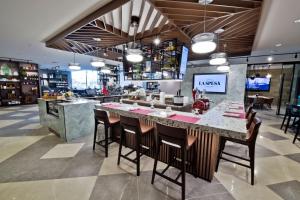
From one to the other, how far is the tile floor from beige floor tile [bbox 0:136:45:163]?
2 centimetres

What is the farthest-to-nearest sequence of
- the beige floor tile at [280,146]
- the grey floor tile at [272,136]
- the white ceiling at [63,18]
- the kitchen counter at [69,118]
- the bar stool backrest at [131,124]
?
1. the grey floor tile at [272,136]
2. the kitchen counter at [69,118]
3. the beige floor tile at [280,146]
4. the white ceiling at [63,18]
5. the bar stool backrest at [131,124]

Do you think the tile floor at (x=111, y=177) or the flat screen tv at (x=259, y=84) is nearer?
the tile floor at (x=111, y=177)

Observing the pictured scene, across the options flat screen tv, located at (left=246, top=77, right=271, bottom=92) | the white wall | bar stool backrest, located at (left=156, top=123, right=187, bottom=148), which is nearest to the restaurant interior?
bar stool backrest, located at (left=156, top=123, right=187, bottom=148)

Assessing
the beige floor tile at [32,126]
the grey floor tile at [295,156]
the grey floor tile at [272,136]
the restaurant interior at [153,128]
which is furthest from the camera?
the beige floor tile at [32,126]

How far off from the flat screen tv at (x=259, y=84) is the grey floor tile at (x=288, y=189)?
30.0 feet

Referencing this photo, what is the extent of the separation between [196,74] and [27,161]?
24.5 feet

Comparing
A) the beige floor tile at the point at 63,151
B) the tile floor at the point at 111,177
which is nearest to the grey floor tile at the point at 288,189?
the tile floor at the point at 111,177

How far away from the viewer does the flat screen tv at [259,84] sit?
32.3ft

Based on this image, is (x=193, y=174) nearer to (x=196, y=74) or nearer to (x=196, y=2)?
(x=196, y=2)

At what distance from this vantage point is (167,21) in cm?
324

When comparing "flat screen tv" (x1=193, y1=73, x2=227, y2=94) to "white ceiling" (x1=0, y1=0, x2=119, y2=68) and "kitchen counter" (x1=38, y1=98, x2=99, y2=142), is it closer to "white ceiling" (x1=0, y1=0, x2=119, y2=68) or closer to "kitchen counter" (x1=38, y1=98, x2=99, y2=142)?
"kitchen counter" (x1=38, y1=98, x2=99, y2=142)

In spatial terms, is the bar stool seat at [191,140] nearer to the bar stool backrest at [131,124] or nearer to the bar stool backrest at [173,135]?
the bar stool backrest at [173,135]

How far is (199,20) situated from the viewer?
298 cm

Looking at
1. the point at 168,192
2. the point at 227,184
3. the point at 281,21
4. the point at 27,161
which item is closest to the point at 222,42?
the point at 281,21
